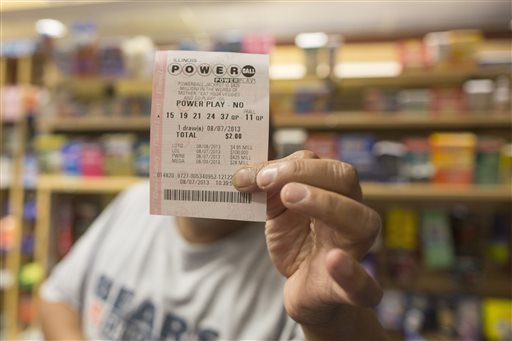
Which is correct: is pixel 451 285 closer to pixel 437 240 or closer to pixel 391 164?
pixel 437 240

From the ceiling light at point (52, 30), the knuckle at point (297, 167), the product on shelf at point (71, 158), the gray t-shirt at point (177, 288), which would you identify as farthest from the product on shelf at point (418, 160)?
the ceiling light at point (52, 30)

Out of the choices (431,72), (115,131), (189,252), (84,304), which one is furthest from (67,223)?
(431,72)

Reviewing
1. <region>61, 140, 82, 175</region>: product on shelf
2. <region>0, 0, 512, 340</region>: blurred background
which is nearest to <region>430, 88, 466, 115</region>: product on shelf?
<region>0, 0, 512, 340</region>: blurred background

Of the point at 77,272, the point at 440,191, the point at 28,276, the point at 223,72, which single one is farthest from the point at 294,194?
the point at 28,276

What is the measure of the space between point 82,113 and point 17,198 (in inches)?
27.1

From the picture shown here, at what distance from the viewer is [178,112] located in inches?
13.7

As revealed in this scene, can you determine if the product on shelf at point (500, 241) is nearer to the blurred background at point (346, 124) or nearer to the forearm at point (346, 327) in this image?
the blurred background at point (346, 124)

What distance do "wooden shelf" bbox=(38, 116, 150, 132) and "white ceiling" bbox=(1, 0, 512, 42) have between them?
1.54 ft

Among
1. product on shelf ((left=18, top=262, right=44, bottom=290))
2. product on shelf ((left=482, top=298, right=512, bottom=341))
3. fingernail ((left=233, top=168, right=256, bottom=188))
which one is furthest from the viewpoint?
product on shelf ((left=18, top=262, right=44, bottom=290))

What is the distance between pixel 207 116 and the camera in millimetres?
349

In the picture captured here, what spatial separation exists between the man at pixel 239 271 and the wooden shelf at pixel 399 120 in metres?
0.95

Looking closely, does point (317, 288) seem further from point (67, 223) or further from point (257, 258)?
point (67, 223)

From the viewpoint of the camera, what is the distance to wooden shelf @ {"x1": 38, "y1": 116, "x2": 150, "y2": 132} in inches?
71.9

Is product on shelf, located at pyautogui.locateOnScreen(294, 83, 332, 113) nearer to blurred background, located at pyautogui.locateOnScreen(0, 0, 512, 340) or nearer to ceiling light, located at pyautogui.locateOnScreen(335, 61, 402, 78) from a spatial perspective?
blurred background, located at pyautogui.locateOnScreen(0, 0, 512, 340)
